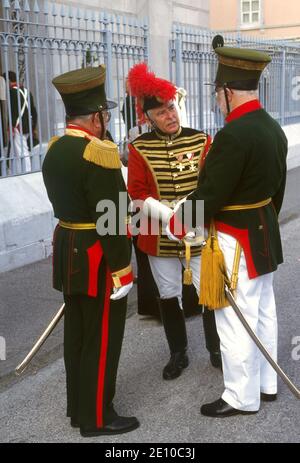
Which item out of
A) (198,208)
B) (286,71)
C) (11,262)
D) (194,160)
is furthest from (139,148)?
(286,71)

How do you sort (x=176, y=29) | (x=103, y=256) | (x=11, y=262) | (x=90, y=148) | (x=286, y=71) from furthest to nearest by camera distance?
(x=286, y=71), (x=176, y=29), (x=11, y=262), (x=103, y=256), (x=90, y=148)

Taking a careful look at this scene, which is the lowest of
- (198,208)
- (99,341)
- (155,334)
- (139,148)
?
(155,334)

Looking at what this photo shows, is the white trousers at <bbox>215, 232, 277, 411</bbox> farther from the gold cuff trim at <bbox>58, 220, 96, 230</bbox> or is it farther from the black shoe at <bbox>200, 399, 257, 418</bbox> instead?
the gold cuff trim at <bbox>58, 220, 96, 230</bbox>

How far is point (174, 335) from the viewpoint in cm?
392

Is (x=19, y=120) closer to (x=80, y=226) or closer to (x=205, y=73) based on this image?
(x=80, y=226)

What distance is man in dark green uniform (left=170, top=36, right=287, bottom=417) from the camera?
118 inches

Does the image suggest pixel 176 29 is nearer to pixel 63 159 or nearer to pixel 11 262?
pixel 11 262

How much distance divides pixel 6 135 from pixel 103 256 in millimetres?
3861

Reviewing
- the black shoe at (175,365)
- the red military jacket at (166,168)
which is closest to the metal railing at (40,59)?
the red military jacket at (166,168)

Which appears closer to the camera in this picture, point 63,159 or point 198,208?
point 63,159

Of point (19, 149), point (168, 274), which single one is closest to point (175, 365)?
point (168, 274)

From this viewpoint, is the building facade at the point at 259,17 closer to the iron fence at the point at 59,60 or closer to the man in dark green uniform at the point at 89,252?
the iron fence at the point at 59,60

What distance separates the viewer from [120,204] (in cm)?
295

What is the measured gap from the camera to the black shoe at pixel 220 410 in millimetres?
3311
